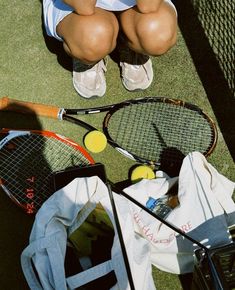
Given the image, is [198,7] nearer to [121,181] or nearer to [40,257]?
[121,181]

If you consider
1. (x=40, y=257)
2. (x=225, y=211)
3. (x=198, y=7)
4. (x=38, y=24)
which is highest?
(x=38, y=24)

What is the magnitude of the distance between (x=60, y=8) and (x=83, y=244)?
3.37ft

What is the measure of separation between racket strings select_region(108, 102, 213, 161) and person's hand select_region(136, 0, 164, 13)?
49cm

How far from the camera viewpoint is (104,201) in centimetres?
186

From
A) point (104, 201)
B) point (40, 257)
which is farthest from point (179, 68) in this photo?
point (40, 257)

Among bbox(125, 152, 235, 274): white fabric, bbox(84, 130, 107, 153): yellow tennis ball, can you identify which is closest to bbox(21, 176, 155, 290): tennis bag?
bbox(125, 152, 235, 274): white fabric

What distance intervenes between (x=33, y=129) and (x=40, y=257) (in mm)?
789

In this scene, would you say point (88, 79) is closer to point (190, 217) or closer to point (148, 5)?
point (148, 5)

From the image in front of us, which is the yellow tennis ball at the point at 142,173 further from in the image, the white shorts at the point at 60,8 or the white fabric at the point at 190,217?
the white shorts at the point at 60,8

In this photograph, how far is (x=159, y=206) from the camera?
2031 mm

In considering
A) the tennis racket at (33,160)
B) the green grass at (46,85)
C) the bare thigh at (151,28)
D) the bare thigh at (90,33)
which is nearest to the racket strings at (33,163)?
the tennis racket at (33,160)

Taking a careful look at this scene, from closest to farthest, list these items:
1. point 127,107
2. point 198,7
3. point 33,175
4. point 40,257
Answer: point 40,257 < point 33,175 < point 127,107 < point 198,7

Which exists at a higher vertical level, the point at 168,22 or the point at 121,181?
the point at 168,22

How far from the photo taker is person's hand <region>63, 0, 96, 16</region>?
2.01m
